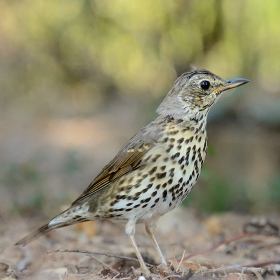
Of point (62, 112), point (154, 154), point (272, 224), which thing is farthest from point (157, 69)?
point (154, 154)

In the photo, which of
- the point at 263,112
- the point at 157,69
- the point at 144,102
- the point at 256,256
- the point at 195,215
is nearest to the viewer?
the point at 256,256

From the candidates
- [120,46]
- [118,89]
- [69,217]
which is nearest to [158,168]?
[69,217]

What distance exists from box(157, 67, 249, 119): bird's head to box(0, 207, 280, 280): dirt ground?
3.73 ft

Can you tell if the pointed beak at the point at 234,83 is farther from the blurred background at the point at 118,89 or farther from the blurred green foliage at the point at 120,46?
the blurred green foliage at the point at 120,46

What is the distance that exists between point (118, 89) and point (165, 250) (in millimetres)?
9934

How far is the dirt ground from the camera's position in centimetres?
363

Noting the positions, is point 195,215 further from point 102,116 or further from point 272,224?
point 102,116

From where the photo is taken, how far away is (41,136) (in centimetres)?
1159

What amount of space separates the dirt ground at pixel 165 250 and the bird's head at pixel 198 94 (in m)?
1.14

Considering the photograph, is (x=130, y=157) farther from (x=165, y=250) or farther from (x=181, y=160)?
(x=165, y=250)

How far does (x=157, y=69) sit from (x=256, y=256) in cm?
844

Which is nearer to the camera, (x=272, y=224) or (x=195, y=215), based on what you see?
(x=272, y=224)

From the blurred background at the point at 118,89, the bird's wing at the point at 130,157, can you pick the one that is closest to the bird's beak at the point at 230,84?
the bird's wing at the point at 130,157

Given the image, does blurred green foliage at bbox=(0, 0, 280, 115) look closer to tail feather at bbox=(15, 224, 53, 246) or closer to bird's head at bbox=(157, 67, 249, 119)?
bird's head at bbox=(157, 67, 249, 119)
